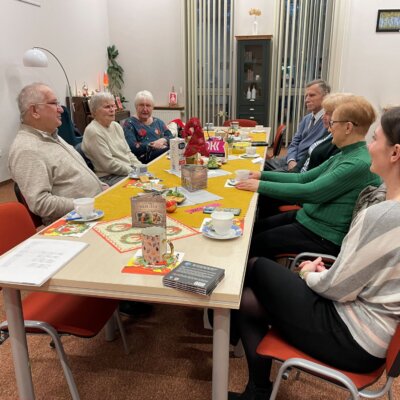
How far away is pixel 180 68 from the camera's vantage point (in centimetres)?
709

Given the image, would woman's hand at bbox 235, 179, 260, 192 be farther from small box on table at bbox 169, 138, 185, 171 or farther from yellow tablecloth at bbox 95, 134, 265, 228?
small box on table at bbox 169, 138, 185, 171

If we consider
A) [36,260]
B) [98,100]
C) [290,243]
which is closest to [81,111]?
[98,100]

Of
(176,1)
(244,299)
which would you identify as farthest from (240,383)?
(176,1)

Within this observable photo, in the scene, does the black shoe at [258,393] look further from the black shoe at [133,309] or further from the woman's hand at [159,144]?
the woman's hand at [159,144]

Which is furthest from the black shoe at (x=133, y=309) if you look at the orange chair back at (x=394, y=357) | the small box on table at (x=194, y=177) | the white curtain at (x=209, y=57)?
the white curtain at (x=209, y=57)

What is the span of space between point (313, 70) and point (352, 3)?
1.17 metres

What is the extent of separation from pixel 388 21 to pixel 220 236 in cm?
646

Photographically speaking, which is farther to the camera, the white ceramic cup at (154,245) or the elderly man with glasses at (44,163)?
the elderly man with glasses at (44,163)

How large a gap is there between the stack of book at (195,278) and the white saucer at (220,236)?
0.24m

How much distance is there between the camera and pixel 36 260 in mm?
1193

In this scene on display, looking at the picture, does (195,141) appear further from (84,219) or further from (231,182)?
(84,219)

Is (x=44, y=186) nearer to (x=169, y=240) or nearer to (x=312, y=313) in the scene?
(x=169, y=240)

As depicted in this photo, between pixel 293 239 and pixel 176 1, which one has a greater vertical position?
pixel 176 1

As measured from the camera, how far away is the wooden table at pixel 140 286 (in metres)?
1.04
